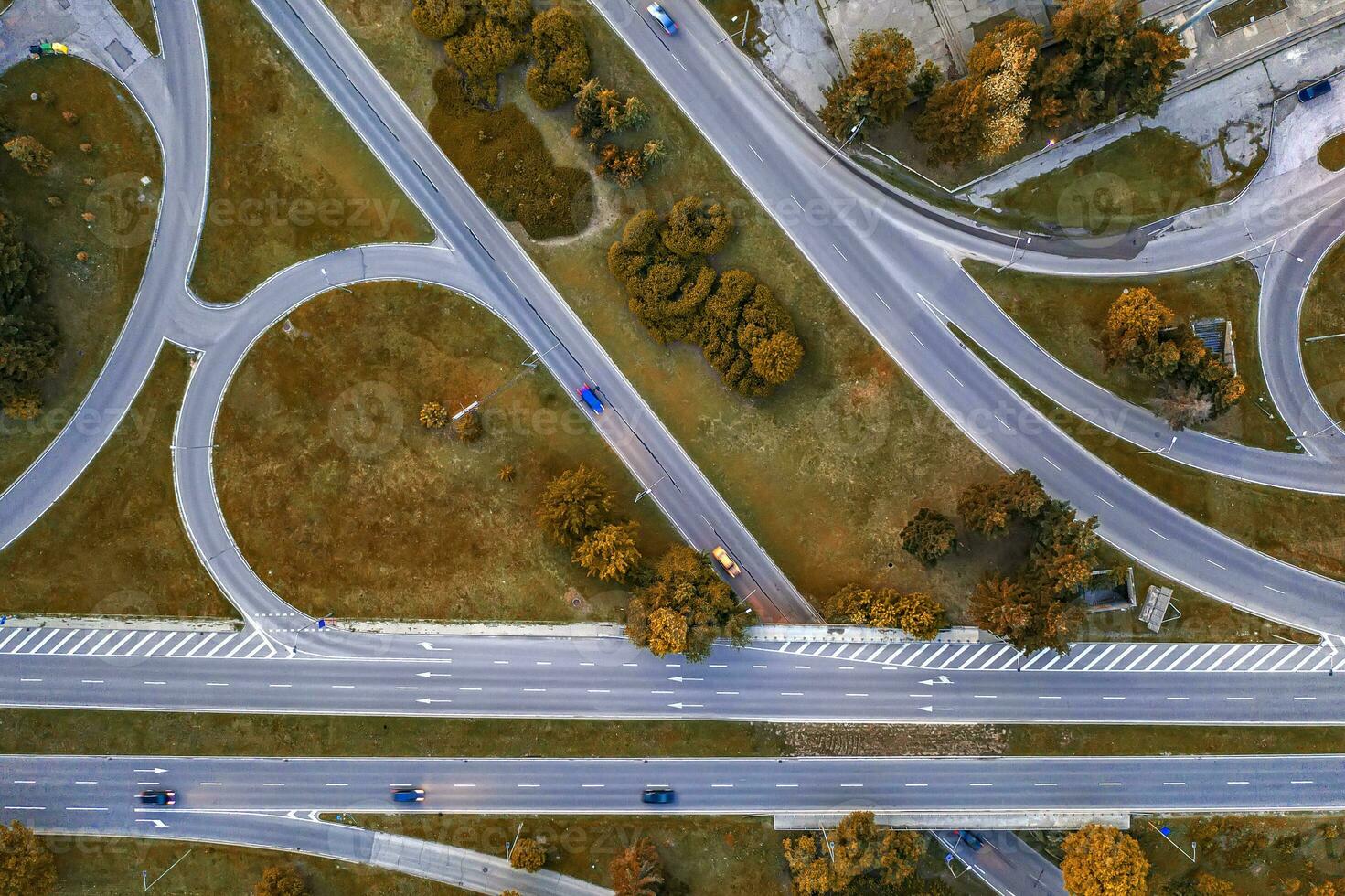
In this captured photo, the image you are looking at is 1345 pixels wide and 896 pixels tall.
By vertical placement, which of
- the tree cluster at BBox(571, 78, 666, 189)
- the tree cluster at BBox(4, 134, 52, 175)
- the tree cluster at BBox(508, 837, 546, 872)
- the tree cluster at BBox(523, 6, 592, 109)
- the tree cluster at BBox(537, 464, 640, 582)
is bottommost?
the tree cluster at BBox(508, 837, 546, 872)

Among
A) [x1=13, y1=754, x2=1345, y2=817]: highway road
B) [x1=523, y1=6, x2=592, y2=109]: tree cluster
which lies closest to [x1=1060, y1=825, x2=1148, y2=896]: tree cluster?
[x1=13, y1=754, x2=1345, y2=817]: highway road

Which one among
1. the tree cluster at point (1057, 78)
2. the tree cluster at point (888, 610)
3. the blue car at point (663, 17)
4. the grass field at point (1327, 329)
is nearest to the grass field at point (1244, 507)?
the grass field at point (1327, 329)

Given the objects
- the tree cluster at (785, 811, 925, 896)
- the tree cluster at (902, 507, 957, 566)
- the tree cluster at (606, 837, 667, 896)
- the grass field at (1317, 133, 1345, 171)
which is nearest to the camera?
the tree cluster at (785, 811, 925, 896)

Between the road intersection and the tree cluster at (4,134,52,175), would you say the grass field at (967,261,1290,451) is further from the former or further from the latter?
the tree cluster at (4,134,52,175)

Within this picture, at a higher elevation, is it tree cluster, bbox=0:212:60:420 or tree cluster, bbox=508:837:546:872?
tree cluster, bbox=0:212:60:420

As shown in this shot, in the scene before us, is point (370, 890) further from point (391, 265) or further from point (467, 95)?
point (467, 95)

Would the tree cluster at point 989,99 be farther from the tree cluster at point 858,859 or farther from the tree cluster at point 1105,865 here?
Result: the tree cluster at point 1105,865
